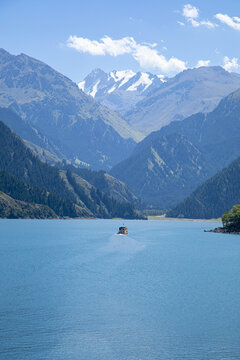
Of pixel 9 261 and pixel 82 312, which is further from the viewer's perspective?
pixel 9 261

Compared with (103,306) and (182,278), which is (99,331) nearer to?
(103,306)

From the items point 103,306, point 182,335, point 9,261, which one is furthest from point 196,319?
point 9,261

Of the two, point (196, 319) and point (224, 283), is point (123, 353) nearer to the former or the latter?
point (196, 319)

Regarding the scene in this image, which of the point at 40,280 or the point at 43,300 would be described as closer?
the point at 43,300

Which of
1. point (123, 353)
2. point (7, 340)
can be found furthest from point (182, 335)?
point (7, 340)

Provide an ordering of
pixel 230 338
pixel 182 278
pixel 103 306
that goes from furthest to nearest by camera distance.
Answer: pixel 182 278 → pixel 103 306 → pixel 230 338

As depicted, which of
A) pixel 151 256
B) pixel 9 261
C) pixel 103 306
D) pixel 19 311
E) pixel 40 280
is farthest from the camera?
pixel 151 256

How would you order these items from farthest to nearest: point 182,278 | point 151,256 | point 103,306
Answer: point 151,256 → point 182,278 → point 103,306

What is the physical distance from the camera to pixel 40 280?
11181 cm

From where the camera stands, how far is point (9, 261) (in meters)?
145

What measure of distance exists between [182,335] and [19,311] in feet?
87.3

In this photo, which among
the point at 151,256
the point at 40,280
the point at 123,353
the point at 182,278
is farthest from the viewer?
the point at 151,256

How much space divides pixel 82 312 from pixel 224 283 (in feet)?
160

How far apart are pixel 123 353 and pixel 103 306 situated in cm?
2473
